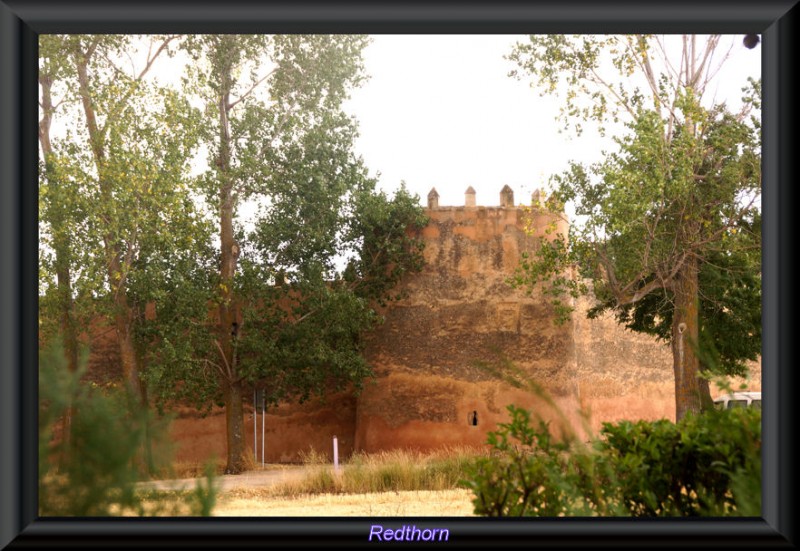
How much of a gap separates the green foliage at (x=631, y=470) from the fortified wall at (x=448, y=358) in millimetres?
12871

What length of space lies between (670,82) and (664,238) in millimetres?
2528

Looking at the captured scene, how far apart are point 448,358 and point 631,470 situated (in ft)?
44.7

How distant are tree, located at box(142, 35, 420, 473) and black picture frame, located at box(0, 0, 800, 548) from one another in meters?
12.8

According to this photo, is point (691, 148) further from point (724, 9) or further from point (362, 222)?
point (724, 9)

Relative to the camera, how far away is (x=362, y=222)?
61.8ft

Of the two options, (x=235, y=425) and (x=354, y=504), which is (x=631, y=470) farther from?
(x=235, y=425)

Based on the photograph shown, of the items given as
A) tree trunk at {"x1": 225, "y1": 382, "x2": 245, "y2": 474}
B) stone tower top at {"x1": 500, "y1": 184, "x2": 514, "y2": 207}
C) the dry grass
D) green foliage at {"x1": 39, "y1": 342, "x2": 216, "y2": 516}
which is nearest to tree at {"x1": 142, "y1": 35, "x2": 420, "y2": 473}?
tree trunk at {"x1": 225, "y1": 382, "x2": 245, "y2": 474}

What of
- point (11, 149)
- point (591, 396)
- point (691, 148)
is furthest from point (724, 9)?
point (591, 396)

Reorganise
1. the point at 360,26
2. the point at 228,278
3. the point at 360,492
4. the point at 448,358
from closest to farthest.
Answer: the point at 360,26 < the point at 360,492 < the point at 228,278 < the point at 448,358

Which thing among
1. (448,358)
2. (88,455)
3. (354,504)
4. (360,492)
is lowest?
(360,492)

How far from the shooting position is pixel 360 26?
4.41 metres

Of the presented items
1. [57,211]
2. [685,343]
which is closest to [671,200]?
[685,343]

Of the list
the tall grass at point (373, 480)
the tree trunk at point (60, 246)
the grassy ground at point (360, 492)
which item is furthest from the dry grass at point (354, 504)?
the tree trunk at point (60, 246)

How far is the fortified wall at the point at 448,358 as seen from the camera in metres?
19.2
